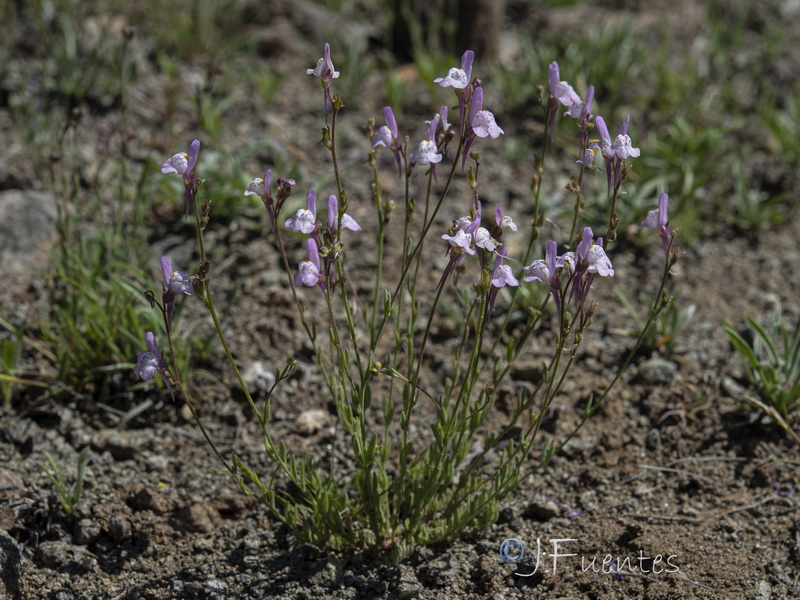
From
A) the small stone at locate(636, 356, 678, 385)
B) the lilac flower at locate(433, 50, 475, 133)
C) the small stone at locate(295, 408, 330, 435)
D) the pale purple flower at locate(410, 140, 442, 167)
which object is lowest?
the small stone at locate(295, 408, 330, 435)

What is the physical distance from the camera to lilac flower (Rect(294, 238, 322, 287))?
7.78 feet

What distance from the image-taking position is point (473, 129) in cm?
236

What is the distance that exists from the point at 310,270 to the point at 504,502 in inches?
54.6

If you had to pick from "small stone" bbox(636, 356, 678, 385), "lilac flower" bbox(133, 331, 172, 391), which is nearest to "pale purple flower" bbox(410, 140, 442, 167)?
"lilac flower" bbox(133, 331, 172, 391)

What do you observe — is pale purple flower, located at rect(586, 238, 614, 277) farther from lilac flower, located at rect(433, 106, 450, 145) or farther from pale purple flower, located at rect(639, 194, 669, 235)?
lilac flower, located at rect(433, 106, 450, 145)

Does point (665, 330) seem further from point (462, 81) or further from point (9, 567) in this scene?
point (9, 567)

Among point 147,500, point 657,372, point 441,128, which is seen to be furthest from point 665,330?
point 147,500

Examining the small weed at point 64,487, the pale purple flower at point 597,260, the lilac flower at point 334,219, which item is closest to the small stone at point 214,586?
the small weed at point 64,487

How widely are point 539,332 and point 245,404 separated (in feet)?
4.87

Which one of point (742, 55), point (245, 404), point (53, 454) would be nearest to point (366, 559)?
point (245, 404)

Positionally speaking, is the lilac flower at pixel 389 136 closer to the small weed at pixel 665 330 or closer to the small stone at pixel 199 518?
the small stone at pixel 199 518

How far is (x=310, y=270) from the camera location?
7.88 feet

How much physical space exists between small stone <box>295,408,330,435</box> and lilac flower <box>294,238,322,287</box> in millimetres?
1265

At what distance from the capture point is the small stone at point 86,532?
3.07 m
